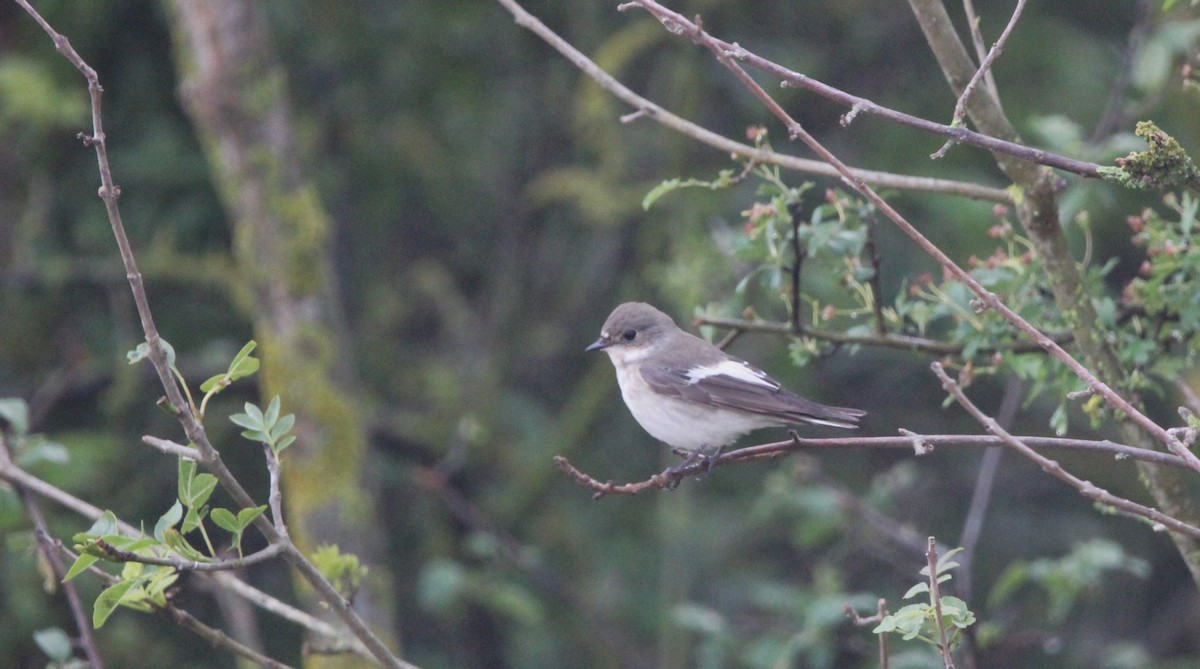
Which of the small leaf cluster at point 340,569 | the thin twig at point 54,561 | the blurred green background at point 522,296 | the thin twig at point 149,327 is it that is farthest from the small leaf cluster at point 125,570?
the blurred green background at point 522,296

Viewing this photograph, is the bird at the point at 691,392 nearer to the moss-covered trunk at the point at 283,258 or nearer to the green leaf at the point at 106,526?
the green leaf at the point at 106,526

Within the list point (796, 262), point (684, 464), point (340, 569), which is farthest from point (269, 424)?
point (684, 464)

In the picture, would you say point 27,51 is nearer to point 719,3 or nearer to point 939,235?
point 719,3

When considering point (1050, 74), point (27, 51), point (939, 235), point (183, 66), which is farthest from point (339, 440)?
point (1050, 74)

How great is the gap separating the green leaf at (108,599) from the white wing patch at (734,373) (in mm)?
2498

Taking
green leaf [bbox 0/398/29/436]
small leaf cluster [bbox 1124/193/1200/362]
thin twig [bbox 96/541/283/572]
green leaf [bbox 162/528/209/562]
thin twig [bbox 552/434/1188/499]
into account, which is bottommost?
thin twig [bbox 96/541/283/572]

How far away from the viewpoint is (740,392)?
444cm

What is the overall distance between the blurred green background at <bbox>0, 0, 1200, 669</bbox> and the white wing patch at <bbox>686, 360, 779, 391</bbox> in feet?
5.24

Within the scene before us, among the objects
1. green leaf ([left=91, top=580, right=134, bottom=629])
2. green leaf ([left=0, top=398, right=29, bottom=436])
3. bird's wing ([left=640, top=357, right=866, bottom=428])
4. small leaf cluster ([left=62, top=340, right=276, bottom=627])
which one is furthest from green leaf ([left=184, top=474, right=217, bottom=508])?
bird's wing ([left=640, top=357, right=866, bottom=428])

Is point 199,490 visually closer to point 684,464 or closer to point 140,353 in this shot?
point 140,353

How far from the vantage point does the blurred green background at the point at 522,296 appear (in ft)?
23.8

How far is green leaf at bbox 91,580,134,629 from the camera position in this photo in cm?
250

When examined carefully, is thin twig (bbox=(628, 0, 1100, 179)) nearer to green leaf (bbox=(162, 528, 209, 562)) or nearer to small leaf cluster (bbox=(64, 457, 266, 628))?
small leaf cluster (bbox=(64, 457, 266, 628))

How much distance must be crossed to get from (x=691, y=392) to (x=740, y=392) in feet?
0.77
